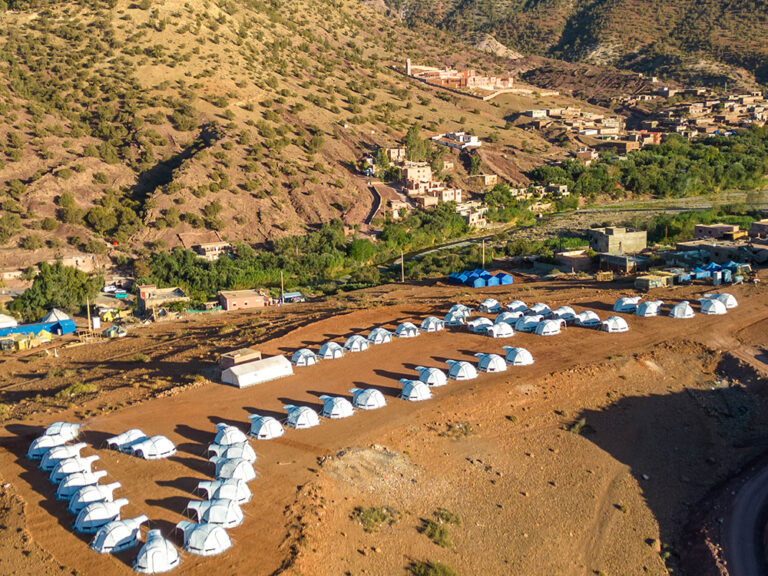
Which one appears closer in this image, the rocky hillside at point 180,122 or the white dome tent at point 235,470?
the white dome tent at point 235,470

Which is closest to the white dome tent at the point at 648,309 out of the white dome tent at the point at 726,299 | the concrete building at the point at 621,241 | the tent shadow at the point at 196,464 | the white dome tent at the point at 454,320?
the white dome tent at the point at 726,299

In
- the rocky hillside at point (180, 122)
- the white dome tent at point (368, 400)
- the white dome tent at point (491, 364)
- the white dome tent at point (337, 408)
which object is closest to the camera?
the white dome tent at point (337, 408)

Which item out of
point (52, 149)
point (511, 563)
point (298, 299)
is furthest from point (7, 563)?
point (52, 149)

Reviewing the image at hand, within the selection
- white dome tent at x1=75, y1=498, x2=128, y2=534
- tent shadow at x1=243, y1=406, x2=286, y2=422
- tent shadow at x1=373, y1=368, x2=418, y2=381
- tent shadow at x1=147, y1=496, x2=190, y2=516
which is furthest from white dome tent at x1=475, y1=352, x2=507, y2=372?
white dome tent at x1=75, y1=498, x2=128, y2=534

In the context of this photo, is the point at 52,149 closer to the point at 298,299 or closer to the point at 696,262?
the point at 298,299

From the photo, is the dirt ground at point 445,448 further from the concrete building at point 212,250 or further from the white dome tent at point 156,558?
the concrete building at point 212,250

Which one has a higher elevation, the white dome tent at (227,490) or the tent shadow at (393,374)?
the white dome tent at (227,490)

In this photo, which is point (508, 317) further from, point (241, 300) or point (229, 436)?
point (241, 300)

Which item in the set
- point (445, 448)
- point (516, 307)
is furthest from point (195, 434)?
point (516, 307)
